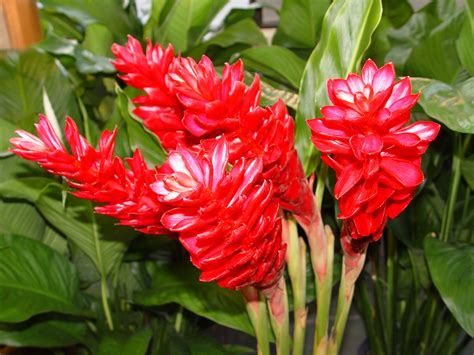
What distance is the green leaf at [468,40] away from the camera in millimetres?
616

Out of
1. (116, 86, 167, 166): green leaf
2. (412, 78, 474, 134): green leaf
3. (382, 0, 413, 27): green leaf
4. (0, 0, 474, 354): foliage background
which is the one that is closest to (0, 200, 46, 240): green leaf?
(0, 0, 474, 354): foliage background

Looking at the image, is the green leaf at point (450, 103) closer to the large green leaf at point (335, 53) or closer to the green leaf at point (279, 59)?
the large green leaf at point (335, 53)

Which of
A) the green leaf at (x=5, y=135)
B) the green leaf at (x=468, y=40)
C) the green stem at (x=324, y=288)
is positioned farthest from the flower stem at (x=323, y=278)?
the green leaf at (x=5, y=135)

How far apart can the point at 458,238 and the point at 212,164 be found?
64 cm

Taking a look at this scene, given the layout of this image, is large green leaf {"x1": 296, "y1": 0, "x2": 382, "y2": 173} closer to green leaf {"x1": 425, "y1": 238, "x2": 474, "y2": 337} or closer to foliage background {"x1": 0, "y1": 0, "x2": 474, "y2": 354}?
foliage background {"x1": 0, "y1": 0, "x2": 474, "y2": 354}

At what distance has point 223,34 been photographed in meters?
0.88

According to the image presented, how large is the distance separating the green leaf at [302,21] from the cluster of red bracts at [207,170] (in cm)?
41

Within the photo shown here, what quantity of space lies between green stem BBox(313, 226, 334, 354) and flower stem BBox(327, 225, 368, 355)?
13mm

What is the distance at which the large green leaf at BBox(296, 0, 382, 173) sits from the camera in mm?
494

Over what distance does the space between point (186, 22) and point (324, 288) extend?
18.9 inches

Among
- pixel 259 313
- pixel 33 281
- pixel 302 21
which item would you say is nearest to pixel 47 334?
pixel 33 281

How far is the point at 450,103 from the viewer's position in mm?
534

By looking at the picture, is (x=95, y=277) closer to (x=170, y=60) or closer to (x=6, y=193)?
(x=6, y=193)

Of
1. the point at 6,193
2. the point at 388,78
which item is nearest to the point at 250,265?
the point at 388,78
